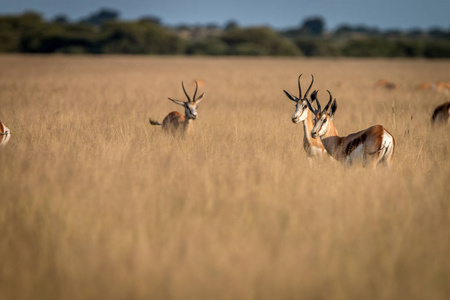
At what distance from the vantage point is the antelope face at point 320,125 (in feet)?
21.1

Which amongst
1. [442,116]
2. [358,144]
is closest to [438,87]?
[442,116]

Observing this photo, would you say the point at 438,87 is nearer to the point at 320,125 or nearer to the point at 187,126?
the point at 187,126

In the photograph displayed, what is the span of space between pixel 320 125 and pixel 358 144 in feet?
2.27

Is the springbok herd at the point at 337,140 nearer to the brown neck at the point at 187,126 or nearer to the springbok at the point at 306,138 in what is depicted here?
the springbok at the point at 306,138

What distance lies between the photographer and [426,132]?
8.82m

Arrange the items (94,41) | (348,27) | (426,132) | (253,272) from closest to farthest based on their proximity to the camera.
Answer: (253,272)
(426,132)
(94,41)
(348,27)

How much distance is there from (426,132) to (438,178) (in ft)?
13.5

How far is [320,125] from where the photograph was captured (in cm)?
649

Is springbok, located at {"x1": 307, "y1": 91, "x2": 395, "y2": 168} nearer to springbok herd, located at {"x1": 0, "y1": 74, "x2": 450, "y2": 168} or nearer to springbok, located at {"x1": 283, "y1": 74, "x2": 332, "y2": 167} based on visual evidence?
springbok herd, located at {"x1": 0, "y1": 74, "x2": 450, "y2": 168}

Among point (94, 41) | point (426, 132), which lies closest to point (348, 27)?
point (94, 41)

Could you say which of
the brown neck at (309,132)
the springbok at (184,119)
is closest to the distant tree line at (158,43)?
the springbok at (184,119)

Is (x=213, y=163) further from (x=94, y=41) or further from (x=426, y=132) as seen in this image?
(x=94, y=41)

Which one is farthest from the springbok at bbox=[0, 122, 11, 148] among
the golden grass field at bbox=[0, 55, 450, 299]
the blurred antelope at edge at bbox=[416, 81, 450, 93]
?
the blurred antelope at edge at bbox=[416, 81, 450, 93]

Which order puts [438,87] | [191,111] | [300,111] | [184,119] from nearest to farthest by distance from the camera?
[300,111] < [191,111] < [184,119] < [438,87]
